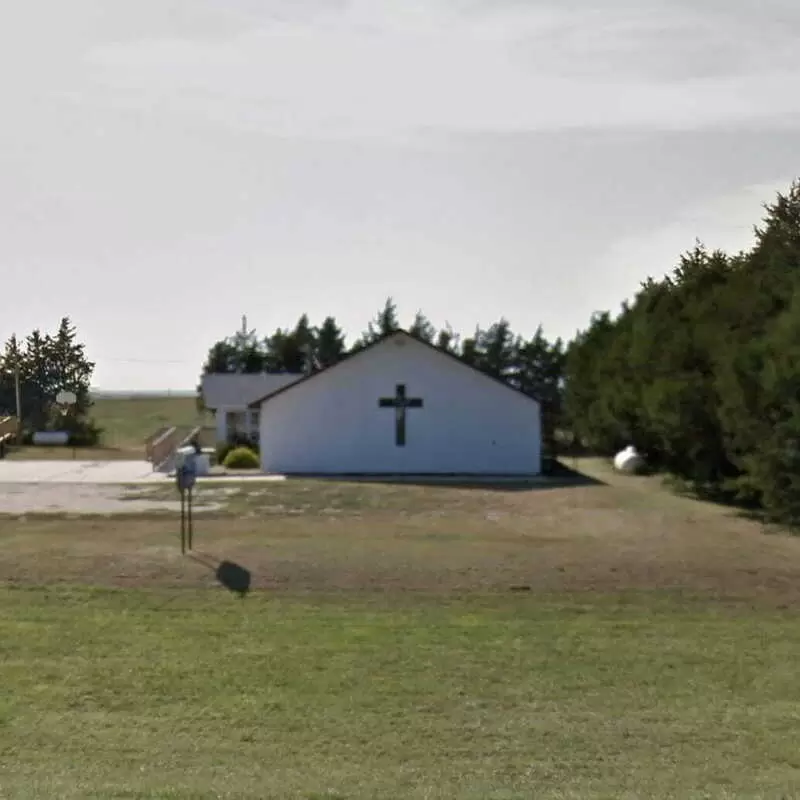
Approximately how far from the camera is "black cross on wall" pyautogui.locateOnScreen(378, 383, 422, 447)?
40906 millimetres

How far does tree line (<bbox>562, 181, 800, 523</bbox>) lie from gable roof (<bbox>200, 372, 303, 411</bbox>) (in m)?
13.4

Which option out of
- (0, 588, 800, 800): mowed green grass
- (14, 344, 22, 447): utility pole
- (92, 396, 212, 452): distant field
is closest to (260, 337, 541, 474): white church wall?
(92, 396, 212, 452): distant field

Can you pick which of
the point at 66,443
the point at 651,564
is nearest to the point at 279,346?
the point at 66,443

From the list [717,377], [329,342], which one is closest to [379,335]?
[329,342]

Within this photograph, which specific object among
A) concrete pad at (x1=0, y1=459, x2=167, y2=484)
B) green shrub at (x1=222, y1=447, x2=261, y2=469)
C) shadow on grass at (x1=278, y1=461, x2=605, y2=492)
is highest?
green shrub at (x1=222, y1=447, x2=261, y2=469)

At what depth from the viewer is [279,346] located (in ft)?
253

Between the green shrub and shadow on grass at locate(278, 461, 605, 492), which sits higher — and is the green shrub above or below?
above

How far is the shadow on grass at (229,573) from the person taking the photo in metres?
16.0

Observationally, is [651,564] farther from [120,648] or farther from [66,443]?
[66,443]

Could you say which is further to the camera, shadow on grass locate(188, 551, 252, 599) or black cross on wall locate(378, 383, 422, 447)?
black cross on wall locate(378, 383, 422, 447)

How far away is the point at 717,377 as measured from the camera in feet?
89.4

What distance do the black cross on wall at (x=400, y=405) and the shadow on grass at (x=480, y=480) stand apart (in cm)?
165

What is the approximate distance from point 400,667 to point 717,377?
17557 mm

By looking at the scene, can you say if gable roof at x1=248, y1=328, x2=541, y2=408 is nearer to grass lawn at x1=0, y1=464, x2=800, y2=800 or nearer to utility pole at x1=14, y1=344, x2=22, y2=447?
grass lawn at x1=0, y1=464, x2=800, y2=800
